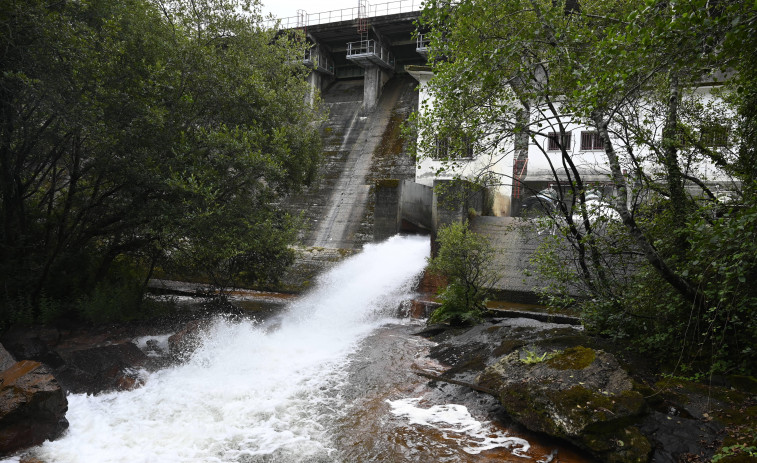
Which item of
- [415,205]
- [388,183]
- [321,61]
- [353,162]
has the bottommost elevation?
Result: [415,205]

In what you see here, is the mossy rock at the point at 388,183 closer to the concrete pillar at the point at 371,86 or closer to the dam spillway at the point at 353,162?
the dam spillway at the point at 353,162

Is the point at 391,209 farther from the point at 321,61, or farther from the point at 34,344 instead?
the point at 321,61

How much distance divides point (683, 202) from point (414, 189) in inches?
521

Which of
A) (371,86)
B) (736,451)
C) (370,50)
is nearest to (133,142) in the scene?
(736,451)

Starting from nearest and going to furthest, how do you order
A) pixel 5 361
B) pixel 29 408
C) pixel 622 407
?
1. pixel 622 407
2. pixel 29 408
3. pixel 5 361

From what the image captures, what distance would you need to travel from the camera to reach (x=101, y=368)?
802 centimetres

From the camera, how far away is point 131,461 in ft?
17.4

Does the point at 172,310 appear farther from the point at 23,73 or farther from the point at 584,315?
→ the point at 584,315

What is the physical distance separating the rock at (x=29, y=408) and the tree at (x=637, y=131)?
6.53 meters

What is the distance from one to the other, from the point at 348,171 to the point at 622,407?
2008 centimetres

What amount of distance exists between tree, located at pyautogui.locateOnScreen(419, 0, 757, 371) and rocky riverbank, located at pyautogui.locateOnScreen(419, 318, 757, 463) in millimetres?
598

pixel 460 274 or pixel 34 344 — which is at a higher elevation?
pixel 460 274

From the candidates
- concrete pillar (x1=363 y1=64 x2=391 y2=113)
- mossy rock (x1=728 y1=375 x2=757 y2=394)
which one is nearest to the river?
mossy rock (x1=728 y1=375 x2=757 y2=394)

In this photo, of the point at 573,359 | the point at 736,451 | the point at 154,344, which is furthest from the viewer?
the point at 154,344
